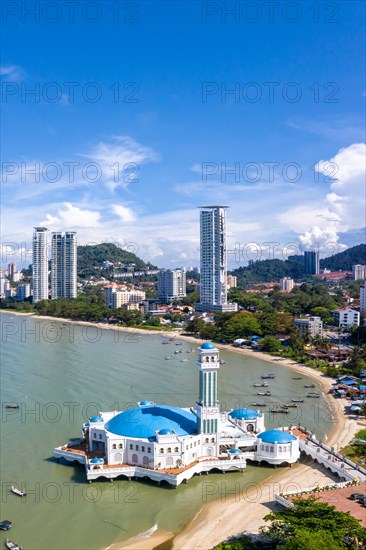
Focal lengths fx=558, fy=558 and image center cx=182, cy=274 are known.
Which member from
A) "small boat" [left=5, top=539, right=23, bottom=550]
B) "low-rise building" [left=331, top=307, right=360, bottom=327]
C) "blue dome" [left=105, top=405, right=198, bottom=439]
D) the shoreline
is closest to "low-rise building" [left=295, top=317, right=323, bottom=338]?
"low-rise building" [left=331, top=307, right=360, bottom=327]

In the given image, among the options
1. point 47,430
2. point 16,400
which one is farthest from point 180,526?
point 16,400

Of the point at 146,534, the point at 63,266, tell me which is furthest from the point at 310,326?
the point at 63,266

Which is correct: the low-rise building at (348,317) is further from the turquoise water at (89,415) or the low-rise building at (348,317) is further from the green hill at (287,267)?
the green hill at (287,267)

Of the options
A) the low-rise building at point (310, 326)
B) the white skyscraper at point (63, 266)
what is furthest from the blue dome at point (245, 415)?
the white skyscraper at point (63, 266)

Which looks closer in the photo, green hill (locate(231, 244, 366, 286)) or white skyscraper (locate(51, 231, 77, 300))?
white skyscraper (locate(51, 231, 77, 300))

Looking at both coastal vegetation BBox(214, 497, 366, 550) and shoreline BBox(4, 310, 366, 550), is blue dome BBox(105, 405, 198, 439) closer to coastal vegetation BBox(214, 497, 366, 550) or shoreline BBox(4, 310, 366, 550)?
shoreline BBox(4, 310, 366, 550)

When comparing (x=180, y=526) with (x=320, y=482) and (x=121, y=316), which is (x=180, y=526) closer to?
(x=320, y=482)

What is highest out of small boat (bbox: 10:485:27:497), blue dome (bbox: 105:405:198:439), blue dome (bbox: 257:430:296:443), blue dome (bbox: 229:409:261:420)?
blue dome (bbox: 105:405:198:439)
